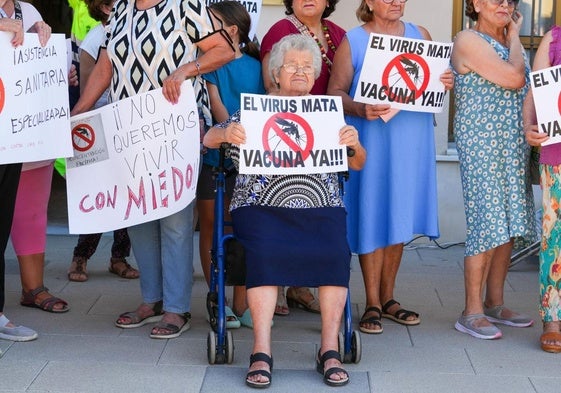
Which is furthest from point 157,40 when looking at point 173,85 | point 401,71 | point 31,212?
point 31,212

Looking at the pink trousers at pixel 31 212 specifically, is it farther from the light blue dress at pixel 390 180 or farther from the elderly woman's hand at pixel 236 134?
the light blue dress at pixel 390 180

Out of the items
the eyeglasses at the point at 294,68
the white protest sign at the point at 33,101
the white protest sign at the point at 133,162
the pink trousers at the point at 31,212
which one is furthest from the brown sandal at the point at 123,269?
the eyeglasses at the point at 294,68

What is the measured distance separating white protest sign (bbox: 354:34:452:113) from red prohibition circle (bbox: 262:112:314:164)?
0.63m

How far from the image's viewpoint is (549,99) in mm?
5250

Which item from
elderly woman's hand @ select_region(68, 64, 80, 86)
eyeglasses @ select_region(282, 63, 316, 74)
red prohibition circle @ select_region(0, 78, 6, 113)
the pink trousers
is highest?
eyeglasses @ select_region(282, 63, 316, 74)

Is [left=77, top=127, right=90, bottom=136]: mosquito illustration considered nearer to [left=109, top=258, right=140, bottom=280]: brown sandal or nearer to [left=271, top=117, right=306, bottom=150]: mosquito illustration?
[left=271, top=117, right=306, bottom=150]: mosquito illustration

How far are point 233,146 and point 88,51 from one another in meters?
1.48

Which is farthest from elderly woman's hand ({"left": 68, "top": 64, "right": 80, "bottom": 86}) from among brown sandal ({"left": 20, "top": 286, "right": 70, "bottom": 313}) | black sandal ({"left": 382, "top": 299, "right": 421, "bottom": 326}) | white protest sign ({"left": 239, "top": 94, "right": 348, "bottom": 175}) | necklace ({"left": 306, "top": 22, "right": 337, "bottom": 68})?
black sandal ({"left": 382, "top": 299, "right": 421, "bottom": 326})

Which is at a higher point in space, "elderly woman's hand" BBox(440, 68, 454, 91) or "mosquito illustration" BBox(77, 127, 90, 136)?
"elderly woman's hand" BBox(440, 68, 454, 91)

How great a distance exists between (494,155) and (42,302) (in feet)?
8.73

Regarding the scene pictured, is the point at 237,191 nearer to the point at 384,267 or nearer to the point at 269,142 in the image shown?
the point at 269,142

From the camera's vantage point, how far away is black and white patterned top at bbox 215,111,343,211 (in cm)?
516

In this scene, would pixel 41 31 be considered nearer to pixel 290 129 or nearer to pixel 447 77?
pixel 290 129

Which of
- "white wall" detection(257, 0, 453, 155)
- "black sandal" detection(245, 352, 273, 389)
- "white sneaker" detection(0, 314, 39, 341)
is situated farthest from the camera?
"white wall" detection(257, 0, 453, 155)
